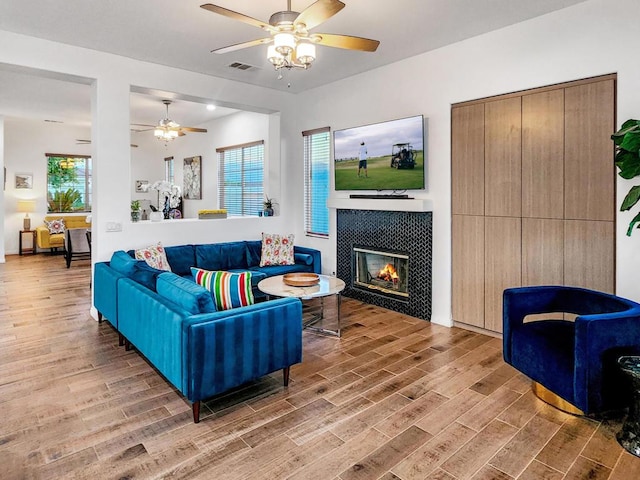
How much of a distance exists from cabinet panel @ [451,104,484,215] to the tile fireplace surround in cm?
45

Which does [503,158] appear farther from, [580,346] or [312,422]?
[312,422]

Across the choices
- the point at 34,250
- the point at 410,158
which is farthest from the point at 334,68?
the point at 34,250

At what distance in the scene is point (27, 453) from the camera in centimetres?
230

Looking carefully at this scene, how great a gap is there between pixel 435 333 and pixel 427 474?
2.36 meters

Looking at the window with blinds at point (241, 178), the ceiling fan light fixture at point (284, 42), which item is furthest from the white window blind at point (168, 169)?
the ceiling fan light fixture at point (284, 42)

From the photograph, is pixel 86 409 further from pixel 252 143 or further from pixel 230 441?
pixel 252 143

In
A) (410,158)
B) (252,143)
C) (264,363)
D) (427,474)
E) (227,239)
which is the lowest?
(427,474)

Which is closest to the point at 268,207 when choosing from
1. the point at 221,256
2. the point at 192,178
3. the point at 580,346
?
the point at 221,256

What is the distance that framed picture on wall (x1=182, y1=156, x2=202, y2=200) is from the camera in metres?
9.88

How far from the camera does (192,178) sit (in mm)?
10172

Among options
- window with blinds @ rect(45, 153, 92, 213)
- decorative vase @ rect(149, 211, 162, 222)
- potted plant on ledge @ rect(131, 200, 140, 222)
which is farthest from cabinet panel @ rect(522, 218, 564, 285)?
window with blinds @ rect(45, 153, 92, 213)

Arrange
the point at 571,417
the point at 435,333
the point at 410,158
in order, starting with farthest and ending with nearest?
the point at 410,158, the point at 435,333, the point at 571,417

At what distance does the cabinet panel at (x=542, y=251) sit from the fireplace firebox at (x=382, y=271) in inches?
56.2

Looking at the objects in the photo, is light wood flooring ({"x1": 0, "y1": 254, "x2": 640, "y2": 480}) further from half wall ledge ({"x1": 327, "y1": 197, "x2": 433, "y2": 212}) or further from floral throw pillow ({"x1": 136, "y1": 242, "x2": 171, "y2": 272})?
half wall ledge ({"x1": 327, "y1": 197, "x2": 433, "y2": 212})
